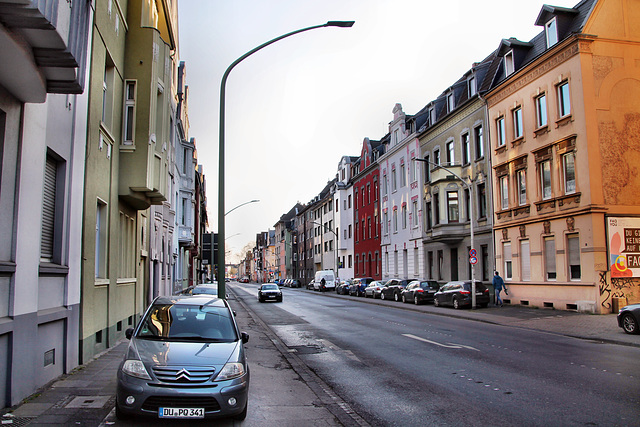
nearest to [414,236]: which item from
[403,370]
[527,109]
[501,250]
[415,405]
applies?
[501,250]

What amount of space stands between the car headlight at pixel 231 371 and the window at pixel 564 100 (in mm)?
20803

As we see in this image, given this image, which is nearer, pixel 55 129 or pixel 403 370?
pixel 55 129

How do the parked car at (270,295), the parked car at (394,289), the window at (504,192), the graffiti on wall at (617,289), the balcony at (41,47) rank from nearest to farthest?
the balcony at (41,47)
the graffiti on wall at (617,289)
the window at (504,192)
the parked car at (394,289)
the parked car at (270,295)

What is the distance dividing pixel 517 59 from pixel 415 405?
2385 cm

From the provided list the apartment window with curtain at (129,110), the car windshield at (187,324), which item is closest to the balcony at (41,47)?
the car windshield at (187,324)

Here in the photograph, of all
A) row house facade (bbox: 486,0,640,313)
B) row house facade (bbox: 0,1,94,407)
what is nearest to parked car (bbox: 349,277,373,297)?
row house facade (bbox: 486,0,640,313)

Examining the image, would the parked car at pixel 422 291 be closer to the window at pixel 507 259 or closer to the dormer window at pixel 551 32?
the window at pixel 507 259

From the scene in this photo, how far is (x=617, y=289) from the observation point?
21.0 meters

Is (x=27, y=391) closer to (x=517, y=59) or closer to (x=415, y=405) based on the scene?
(x=415, y=405)

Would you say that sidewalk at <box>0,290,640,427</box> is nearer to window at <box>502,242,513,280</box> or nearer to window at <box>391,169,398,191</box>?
window at <box>502,242,513,280</box>

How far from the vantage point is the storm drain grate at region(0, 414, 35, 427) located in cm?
618

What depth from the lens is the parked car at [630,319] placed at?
14.8 m

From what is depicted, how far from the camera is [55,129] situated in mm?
8969

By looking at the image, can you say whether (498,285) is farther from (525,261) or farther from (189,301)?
(189,301)
